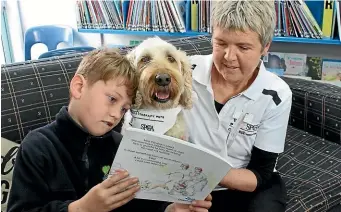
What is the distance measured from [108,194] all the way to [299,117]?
1.31 m

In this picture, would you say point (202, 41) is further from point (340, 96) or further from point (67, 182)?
point (67, 182)

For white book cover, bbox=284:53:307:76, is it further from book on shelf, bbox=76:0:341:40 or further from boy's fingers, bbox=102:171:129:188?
boy's fingers, bbox=102:171:129:188

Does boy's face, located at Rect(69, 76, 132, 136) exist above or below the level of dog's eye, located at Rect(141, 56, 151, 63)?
below

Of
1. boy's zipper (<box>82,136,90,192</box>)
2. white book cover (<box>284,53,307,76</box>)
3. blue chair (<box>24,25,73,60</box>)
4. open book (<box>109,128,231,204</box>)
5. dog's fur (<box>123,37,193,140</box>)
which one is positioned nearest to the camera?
open book (<box>109,128,231,204</box>)

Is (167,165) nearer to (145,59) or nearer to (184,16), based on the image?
(145,59)

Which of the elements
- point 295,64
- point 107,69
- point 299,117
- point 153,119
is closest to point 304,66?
point 295,64

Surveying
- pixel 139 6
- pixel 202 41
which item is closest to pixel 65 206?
pixel 202 41

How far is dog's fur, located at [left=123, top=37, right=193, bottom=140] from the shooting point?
1.22 m

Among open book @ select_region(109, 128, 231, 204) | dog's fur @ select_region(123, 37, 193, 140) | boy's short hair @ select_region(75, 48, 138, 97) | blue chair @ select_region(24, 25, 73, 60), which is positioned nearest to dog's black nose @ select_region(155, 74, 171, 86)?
dog's fur @ select_region(123, 37, 193, 140)

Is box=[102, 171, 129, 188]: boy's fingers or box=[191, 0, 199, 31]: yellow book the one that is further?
box=[191, 0, 199, 31]: yellow book

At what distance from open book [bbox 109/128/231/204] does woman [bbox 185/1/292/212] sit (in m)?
0.29

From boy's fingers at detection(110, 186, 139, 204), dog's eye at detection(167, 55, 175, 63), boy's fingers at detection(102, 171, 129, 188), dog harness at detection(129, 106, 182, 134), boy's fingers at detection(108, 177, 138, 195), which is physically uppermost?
dog's eye at detection(167, 55, 175, 63)

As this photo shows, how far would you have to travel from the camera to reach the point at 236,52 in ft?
4.25

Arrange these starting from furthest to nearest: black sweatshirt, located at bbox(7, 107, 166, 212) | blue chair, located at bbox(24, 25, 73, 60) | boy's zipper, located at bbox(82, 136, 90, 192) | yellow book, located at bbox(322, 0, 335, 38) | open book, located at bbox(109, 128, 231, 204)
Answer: blue chair, located at bbox(24, 25, 73, 60) → yellow book, located at bbox(322, 0, 335, 38) → boy's zipper, located at bbox(82, 136, 90, 192) → black sweatshirt, located at bbox(7, 107, 166, 212) → open book, located at bbox(109, 128, 231, 204)
